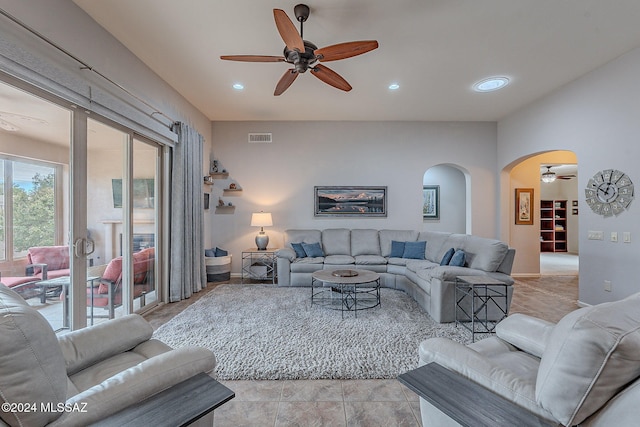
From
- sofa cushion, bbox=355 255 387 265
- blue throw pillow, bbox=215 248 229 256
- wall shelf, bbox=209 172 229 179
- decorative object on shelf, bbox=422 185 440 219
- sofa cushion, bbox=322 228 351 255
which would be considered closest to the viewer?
sofa cushion, bbox=355 255 387 265

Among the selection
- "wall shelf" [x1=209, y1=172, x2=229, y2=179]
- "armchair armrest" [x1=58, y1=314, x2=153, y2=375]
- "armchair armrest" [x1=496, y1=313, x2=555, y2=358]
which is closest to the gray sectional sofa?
"armchair armrest" [x1=496, y1=313, x2=555, y2=358]

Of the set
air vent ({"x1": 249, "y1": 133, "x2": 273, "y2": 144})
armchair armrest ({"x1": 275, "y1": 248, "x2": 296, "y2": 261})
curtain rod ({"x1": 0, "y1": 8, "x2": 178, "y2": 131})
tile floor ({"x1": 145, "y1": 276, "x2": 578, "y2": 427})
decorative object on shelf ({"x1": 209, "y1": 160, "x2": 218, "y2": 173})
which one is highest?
air vent ({"x1": 249, "y1": 133, "x2": 273, "y2": 144})

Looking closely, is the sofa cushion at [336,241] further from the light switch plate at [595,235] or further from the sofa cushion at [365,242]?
the light switch plate at [595,235]

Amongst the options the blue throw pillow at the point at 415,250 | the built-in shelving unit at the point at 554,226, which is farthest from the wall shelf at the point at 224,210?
the built-in shelving unit at the point at 554,226

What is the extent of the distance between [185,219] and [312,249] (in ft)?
6.81

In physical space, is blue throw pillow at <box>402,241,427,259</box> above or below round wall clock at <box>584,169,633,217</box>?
below

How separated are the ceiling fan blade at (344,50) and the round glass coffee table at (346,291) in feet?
7.62

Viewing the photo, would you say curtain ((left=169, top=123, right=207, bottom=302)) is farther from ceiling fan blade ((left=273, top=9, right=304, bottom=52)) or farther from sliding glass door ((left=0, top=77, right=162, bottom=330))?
ceiling fan blade ((left=273, top=9, right=304, bottom=52))

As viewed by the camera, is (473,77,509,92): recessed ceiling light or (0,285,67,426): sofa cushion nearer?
(0,285,67,426): sofa cushion

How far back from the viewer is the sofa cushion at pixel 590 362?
0.82m

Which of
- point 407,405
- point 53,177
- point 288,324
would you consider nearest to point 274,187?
point 288,324

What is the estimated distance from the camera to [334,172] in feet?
18.3

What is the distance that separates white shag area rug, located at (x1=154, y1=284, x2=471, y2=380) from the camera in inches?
88.4

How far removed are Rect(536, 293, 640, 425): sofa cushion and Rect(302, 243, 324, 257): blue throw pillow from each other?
13.4ft
